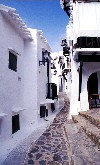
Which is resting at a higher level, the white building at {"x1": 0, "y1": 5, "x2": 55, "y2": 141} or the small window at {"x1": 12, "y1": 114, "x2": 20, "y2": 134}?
the white building at {"x1": 0, "y1": 5, "x2": 55, "y2": 141}

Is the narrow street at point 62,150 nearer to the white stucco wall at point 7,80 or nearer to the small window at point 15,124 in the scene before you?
the small window at point 15,124

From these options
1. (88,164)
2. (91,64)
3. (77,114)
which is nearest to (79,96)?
(77,114)

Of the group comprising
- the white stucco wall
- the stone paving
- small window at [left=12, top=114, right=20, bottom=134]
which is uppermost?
the white stucco wall

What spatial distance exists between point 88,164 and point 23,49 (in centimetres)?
980

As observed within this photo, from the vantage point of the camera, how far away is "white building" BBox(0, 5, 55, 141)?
9.88 metres

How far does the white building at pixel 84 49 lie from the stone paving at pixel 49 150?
2.96 meters

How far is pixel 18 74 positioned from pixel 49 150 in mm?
5292

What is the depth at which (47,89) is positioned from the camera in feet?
58.1

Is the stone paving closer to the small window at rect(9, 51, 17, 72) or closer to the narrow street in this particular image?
the narrow street

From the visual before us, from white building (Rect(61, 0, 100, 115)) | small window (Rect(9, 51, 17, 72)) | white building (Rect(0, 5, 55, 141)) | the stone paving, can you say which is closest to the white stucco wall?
white building (Rect(0, 5, 55, 141))

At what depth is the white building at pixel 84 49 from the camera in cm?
1216

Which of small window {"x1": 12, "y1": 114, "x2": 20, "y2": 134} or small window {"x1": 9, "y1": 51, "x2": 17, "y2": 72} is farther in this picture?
small window {"x1": 12, "y1": 114, "x2": 20, "y2": 134}

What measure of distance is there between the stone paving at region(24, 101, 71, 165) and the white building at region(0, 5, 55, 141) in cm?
176

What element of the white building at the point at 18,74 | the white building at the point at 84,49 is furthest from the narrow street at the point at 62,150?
the white building at the point at 84,49
